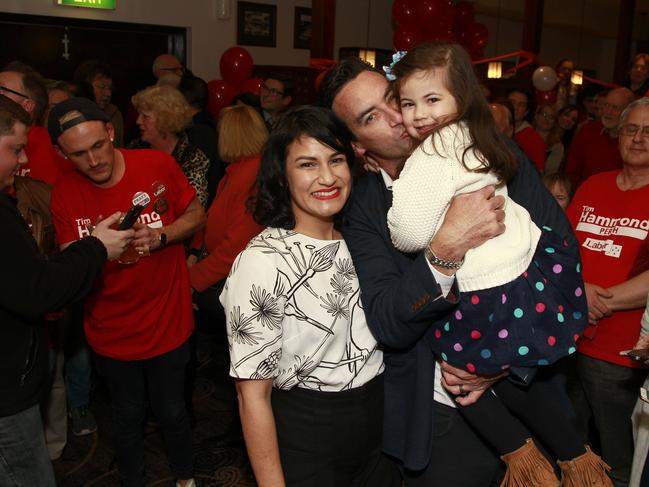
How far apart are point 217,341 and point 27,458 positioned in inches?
113

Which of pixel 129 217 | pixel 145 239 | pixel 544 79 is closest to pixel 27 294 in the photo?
pixel 129 217

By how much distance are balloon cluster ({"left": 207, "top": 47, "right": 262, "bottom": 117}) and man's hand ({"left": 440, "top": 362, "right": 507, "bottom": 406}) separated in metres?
6.20

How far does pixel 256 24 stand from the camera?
886 cm

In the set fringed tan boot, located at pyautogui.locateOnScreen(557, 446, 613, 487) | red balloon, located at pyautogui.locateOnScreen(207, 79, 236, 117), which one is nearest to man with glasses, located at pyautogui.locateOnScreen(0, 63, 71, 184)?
fringed tan boot, located at pyautogui.locateOnScreen(557, 446, 613, 487)

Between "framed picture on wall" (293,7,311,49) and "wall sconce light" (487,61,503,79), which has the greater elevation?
"framed picture on wall" (293,7,311,49)

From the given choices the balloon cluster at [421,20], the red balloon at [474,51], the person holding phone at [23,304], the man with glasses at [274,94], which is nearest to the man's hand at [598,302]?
the person holding phone at [23,304]

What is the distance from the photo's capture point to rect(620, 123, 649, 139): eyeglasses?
267 centimetres

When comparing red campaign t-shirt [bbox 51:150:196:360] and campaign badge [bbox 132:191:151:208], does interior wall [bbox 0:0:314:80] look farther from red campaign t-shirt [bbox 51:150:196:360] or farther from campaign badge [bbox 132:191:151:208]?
campaign badge [bbox 132:191:151:208]

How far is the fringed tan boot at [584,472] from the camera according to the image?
1.70m

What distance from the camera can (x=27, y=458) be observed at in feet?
6.68

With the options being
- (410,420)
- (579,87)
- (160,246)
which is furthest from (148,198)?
(579,87)

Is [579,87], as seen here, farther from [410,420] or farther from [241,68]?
[410,420]

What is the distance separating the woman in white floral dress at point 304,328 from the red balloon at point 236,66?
6.30 m

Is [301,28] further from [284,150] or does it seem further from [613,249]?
[284,150]
